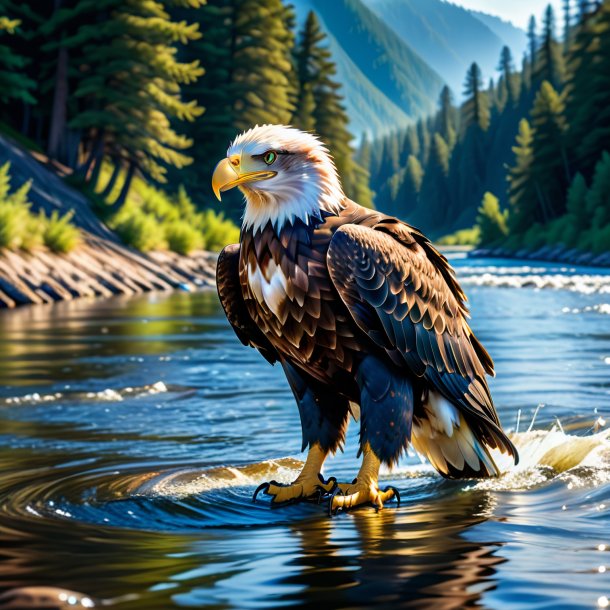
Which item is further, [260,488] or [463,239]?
[463,239]

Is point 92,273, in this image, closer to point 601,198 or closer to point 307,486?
point 307,486

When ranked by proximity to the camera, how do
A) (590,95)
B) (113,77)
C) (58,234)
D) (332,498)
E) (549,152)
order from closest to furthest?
(332,498)
(58,234)
(113,77)
(590,95)
(549,152)

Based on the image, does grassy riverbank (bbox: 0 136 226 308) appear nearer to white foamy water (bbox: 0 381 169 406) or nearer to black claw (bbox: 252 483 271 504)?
white foamy water (bbox: 0 381 169 406)

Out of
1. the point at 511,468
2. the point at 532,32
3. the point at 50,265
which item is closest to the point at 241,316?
the point at 511,468

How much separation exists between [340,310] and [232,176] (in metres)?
0.69

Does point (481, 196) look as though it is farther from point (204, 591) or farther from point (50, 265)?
point (204, 591)

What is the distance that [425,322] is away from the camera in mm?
5289

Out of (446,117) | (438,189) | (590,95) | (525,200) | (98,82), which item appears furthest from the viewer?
(446,117)

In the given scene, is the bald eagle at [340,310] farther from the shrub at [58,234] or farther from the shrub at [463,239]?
the shrub at [463,239]

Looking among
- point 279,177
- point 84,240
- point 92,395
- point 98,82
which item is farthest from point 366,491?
point 98,82

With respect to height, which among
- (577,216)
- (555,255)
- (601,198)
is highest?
(601,198)

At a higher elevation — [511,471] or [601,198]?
[601,198]

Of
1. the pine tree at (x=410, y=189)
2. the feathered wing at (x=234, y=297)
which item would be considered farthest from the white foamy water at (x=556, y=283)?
the pine tree at (x=410, y=189)

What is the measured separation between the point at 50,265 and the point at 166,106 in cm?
1081
